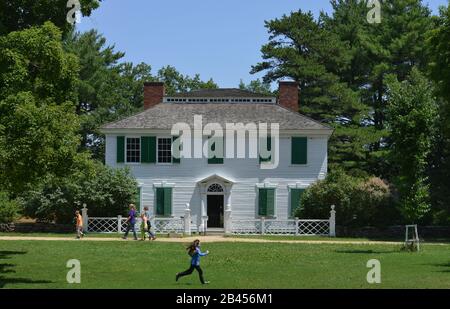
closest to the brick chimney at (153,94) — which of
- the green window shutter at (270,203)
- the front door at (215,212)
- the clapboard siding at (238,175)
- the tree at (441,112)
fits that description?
the clapboard siding at (238,175)

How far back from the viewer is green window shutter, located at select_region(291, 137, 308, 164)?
139 ft

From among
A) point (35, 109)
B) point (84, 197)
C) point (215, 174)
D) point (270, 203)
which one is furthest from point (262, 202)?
point (35, 109)

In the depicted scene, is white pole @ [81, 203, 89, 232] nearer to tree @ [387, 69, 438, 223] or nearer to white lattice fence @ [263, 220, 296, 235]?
white lattice fence @ [263, 220, 296, 235]

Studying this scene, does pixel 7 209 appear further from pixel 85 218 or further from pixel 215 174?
pixel 215 174

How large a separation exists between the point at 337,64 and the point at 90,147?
1998cm

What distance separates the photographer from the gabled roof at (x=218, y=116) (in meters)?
42.2

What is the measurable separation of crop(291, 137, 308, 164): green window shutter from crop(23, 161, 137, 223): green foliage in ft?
28.7

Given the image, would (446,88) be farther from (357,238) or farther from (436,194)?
(436,194)

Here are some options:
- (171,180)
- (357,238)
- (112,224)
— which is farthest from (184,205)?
(357,238)

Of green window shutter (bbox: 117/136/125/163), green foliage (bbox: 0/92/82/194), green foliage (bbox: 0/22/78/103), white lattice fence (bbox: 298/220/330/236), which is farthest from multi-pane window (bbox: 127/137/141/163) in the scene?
green foliage (bbox: 0/92/82/194)

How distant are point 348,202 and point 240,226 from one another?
6026 mm

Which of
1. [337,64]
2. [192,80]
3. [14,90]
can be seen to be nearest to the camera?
[14,90]

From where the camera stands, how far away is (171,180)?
42.3 metres

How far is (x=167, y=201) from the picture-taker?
4212cm
